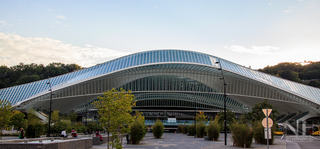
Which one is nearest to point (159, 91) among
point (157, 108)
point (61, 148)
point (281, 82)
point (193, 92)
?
point (193, 92)

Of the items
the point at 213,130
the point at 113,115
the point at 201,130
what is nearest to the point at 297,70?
the point at 201,130

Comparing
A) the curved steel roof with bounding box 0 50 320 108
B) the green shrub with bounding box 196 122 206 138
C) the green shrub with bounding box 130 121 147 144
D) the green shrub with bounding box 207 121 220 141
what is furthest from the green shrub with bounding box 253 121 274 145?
the curved steel roof with bounding box 0 50 320 108

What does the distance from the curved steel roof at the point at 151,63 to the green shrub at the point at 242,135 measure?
42541 mm

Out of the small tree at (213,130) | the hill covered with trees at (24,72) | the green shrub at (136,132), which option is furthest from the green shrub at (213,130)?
the hill covered with trees at (24,72)

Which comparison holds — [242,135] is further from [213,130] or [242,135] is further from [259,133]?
[213,130]

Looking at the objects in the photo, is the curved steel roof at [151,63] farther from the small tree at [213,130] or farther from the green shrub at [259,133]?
the green shrub at [259,133]

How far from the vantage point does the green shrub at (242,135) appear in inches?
1093

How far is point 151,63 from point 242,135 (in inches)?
1765

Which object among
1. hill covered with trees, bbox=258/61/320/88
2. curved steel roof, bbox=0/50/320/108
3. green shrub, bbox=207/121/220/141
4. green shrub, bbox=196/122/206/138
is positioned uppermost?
hill covered with trees, bbox=258/61/320/88

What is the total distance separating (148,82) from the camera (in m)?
78.1

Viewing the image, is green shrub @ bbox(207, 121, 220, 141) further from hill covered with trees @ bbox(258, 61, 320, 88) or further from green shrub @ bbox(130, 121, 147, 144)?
hill covered with trees @ bbox(258, 61, 320, 88)

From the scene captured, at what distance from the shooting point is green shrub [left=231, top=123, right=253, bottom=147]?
27.8 meters

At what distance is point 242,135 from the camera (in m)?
28.3

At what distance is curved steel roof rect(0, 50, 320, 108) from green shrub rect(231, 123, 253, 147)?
42.5m
